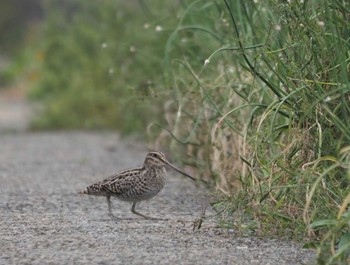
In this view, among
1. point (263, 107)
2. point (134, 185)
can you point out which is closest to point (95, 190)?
point (134, 185)

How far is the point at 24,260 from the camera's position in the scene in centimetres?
647

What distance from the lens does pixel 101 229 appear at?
296 inches

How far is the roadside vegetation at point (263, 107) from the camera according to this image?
23.0 feet

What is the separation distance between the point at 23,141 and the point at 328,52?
29.2ft

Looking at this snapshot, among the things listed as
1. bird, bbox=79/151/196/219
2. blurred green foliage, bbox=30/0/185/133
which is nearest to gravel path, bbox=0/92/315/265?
bird, bbox=79/151/196/219

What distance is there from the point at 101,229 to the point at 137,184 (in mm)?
928

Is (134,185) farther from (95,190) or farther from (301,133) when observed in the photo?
(301,133)

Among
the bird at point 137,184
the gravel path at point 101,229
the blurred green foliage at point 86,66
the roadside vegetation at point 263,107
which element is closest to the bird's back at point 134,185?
the bird at point 137,184

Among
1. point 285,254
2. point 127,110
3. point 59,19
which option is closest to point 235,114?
point 285,254

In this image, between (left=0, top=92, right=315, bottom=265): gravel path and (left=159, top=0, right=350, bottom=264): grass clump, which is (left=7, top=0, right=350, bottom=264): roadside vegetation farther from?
(left=0, top=92, right=315, bottom=265): gravel path

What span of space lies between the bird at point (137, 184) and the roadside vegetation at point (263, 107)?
18.2 inches

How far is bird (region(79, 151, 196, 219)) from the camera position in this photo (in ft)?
27.5

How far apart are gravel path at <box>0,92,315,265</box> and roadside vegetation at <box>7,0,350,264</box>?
230 mm

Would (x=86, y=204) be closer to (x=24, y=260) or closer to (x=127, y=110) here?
(x=24, y=260)
